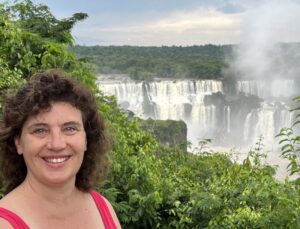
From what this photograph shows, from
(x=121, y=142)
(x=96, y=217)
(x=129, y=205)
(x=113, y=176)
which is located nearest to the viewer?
(x=96, y=217)

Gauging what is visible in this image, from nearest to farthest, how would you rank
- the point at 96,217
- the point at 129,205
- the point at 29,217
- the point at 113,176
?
the point at 29,217, the point at 96,217, the point at 129,205, the point at 113,176

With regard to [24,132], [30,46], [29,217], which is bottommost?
[29,217]

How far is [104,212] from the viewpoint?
1562mm

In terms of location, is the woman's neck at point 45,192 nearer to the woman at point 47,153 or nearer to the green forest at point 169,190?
the woman at point 47,153

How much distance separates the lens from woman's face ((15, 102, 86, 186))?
54.1 inches

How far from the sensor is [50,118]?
1385 millimetres

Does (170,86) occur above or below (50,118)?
below

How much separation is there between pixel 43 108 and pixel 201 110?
4648 cm

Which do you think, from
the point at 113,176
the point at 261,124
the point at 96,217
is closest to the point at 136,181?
the point at 113,176

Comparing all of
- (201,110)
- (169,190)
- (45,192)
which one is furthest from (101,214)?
(201,110)

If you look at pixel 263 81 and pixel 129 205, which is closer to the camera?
pixel 129 205

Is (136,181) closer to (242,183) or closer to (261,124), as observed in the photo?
(242,183)

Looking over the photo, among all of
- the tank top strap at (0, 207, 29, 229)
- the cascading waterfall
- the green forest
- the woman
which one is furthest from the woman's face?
the cascading waterfall

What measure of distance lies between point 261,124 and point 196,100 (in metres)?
6.90
